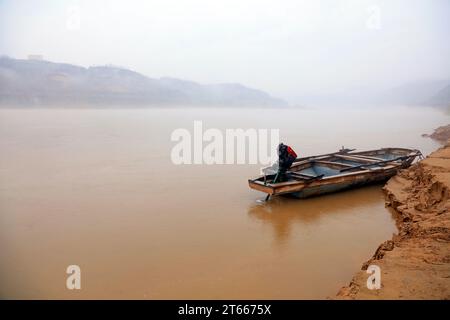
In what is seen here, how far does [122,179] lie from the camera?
37.2 feet

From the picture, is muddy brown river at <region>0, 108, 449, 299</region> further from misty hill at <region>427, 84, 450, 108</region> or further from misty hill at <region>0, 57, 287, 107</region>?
misty hill at <region>427, 84, 450, 108</region>

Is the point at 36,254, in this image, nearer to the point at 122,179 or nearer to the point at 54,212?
the point at 54,212

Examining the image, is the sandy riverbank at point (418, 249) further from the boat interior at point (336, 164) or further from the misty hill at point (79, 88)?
the misty hill at point (79, 88)

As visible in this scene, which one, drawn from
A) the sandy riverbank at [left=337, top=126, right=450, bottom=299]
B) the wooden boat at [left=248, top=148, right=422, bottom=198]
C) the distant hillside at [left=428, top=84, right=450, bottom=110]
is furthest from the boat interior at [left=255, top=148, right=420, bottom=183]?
the distant hillside at [left=428, top=84, right=450, bottom=110]

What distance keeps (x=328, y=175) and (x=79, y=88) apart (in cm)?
7275

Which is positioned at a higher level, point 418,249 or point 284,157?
point 284,157

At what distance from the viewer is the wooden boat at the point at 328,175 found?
856 centimetres

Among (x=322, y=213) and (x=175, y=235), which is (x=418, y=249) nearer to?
(x=322, y=213)

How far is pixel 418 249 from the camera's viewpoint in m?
5.25

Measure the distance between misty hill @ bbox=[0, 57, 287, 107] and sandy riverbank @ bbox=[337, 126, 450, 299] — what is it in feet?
194

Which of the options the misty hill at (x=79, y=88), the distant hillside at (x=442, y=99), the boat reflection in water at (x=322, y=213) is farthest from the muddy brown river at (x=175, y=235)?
the distant hillside at (x=442, y=99)

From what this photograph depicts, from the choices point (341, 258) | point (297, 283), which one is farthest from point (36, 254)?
point (341, 258)

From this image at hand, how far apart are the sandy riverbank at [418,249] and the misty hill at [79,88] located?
59.2 m

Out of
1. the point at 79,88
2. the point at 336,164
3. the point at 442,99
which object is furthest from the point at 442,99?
the point at 336,164
